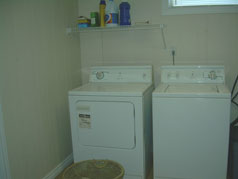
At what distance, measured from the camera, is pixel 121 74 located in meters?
2.56

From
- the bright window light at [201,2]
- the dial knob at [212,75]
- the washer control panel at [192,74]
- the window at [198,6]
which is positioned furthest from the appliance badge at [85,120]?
the bright window light at [201,2]

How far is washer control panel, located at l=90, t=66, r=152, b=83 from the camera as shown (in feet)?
8.21

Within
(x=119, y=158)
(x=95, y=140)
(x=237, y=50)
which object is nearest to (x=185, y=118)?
(x=119, y=158)

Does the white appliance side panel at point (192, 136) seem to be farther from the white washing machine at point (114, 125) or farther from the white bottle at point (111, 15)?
the white bottle at point (111, 15)

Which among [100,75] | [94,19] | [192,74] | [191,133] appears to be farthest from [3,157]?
[192,74]

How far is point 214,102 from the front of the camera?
6.02 ft

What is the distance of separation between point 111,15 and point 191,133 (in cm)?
136

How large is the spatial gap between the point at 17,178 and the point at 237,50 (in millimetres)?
2312

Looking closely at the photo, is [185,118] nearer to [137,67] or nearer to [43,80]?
[137,67]

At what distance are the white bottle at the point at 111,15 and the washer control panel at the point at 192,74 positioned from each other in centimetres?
67

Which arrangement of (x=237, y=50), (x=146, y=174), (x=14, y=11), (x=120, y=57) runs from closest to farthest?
(x=14, y=11) → (x=146, y=174) → (x=237, y=50) → (x=120, y=57)

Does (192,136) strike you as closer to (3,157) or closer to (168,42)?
(168,42)

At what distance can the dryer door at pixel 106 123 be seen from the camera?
6.66 feet

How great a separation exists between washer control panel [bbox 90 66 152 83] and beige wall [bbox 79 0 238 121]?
188mm
